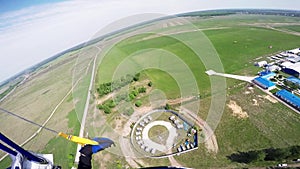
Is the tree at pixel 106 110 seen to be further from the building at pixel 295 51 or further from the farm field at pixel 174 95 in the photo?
the building at pixel 295 51

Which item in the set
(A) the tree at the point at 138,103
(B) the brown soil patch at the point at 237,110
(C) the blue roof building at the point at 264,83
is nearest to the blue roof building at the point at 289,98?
(C) the blue roof building at the point at 264,83

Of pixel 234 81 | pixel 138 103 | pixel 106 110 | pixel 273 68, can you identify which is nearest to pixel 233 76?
pixel 234 81

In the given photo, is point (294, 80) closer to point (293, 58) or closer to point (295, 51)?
point (293, 58)

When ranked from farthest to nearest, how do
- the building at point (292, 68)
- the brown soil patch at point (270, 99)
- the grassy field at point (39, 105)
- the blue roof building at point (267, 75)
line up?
the building at point (292, 68) < the blue roof building at point (267, 75) < the grassy field at point (39, 105) < the brown soil patch at point (270, 99)

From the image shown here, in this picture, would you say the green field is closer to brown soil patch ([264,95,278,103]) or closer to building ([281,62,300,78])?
brown soil patch ([264,95,278,103])

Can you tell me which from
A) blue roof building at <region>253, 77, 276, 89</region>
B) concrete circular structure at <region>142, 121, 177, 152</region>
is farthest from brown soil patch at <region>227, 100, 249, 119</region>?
concrete circular structure at <region>142, 121, 177, 152</region>
